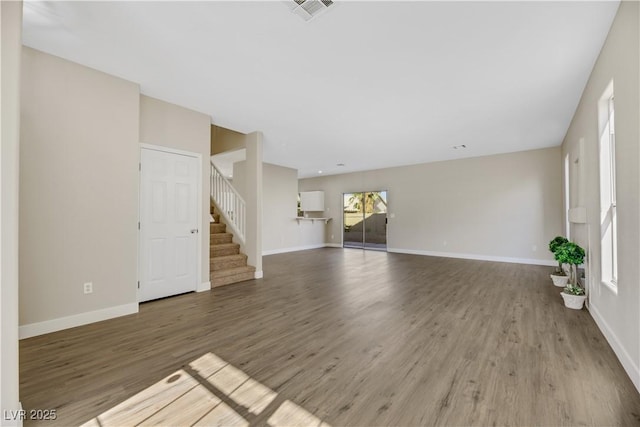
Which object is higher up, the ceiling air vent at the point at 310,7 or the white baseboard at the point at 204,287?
the ceiling air vent at the point at 310,7

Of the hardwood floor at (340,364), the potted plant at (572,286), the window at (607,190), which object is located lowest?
the hardwood floor at (340,364)

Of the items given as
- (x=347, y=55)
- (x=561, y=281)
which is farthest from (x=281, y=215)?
(x=561, y=281)

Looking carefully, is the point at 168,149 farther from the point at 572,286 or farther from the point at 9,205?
the point at 572,286

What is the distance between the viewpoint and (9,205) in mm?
1378

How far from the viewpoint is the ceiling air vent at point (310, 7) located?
78.3 inches

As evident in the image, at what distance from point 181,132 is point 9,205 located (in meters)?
2.81

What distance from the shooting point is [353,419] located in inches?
59.9

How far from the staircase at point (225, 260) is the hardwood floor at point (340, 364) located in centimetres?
75

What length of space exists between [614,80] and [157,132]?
4946 millimetres

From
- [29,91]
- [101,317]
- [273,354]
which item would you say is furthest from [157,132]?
Result: [273,354]

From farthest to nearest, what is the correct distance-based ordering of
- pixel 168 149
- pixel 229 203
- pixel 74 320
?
pixel 229 203, pixel 168 149, pixel 74 320

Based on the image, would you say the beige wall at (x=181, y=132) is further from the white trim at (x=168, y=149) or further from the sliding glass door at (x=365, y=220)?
the sliding glass door at (x=365, y=220)

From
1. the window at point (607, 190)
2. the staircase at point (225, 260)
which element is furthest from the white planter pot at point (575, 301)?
the staircase at point (225, 260)

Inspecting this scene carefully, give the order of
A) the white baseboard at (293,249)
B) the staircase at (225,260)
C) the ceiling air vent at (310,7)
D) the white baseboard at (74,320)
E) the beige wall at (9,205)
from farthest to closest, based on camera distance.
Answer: the white baseboard at (293,249)
the staircase at (225,260)
the white baseboard at (74,320)
the ceiling air vent at (310,7)
the beige wall at (9,205)
